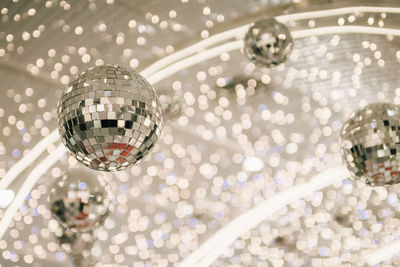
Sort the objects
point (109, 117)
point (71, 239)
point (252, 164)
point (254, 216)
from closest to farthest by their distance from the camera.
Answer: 1. point (109, 117)
2. point (71, 239)
3. point (254, 216)
4. point (252, 164)

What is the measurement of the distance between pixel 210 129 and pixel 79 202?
2215mm

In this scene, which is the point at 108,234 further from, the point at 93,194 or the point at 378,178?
the point at 378,178

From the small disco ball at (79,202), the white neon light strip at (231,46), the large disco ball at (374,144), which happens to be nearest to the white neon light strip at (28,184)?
the white neon light strip at (231,46)

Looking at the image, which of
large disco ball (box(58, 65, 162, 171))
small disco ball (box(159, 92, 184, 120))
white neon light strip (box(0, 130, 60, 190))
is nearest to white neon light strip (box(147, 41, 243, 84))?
small disco ball (box(159, 92, 184, 120))

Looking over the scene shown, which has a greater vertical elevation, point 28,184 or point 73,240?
point 28,184

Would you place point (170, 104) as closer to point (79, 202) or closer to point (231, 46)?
point (231, 46)

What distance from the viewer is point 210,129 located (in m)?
4.20

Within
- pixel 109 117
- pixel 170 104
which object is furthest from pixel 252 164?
pixel 109 117

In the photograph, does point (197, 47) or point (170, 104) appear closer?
point (170, 104)

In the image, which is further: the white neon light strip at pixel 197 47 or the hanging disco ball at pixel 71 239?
the white neon light strip at pixel 197 47

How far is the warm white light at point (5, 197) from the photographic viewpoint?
3162 mm

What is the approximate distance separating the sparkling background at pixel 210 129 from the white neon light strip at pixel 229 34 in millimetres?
52

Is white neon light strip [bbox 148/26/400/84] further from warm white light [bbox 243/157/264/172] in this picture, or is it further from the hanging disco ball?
warm white light [bbox 243/157/264/172]

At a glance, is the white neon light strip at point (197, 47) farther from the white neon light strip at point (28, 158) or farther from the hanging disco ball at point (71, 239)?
the hanging disco ball at point (71, 239)
